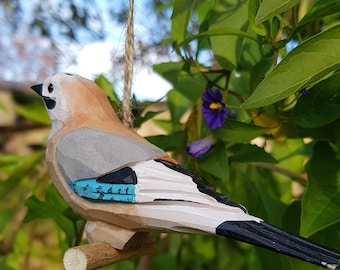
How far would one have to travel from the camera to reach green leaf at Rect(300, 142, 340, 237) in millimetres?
376

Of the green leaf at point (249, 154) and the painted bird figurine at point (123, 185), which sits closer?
the painted bird figurine at point (123, 185)

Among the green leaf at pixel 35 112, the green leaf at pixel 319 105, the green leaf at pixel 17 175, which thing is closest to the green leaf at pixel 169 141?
the green leaf at pixel 319 105

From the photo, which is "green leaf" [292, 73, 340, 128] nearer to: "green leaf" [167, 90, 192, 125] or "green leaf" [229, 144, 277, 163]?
"green leaf" [229, 144, 277, 163]

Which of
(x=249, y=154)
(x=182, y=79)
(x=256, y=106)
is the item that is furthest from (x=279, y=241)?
(x=182, y=79)

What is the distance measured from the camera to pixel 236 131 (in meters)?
0.40

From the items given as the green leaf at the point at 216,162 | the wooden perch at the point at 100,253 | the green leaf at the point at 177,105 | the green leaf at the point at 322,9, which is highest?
the green leaf at the point at 177,105

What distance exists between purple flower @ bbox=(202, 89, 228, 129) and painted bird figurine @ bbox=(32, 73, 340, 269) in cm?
7

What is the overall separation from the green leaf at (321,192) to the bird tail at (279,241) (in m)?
0.11

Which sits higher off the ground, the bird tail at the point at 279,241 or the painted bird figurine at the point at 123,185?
the painted bird figurine at the point at 123,185

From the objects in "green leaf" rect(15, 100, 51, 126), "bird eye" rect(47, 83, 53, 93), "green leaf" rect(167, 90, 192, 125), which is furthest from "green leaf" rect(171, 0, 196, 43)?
"green leaf" rect(15, 100, 51, 126)

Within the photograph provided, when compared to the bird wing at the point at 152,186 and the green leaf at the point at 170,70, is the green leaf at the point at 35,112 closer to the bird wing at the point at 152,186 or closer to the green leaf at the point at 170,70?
the green leaf at the point at 170,70

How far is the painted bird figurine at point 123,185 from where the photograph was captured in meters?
0.28

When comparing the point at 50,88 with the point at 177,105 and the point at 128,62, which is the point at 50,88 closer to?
the point at 128,62

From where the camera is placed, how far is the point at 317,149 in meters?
0.44
